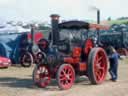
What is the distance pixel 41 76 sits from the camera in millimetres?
14242

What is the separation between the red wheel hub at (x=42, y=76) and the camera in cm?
1408

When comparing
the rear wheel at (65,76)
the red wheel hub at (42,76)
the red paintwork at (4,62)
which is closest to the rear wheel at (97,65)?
the rear wheel at (65,76)

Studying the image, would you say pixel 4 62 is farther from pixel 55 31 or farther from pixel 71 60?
pixel 71 60

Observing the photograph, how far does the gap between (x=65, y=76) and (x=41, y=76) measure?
99cm

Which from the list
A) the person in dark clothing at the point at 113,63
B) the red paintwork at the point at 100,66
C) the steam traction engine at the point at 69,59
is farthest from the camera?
the person in dark clothing at the point at 113,63

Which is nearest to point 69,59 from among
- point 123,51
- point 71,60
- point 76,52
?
point 71,60

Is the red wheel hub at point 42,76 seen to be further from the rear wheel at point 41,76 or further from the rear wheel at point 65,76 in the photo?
the rear wheel at point 65,76

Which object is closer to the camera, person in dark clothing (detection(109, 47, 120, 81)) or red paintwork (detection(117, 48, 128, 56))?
person in dark clothing (detection(109, 47, 120, 81))

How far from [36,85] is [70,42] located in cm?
172

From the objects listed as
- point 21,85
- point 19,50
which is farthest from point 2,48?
point 21,85

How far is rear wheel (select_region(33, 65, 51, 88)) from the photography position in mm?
14073

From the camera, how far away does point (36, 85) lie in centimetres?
1432

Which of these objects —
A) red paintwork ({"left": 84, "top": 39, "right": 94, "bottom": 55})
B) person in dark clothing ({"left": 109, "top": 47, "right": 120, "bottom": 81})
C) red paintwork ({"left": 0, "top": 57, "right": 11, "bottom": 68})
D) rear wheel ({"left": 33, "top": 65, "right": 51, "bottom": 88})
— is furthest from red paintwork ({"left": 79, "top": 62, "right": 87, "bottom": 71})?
red paintwork ({"left": 0, "top": 57, "right": 11, "bottom": 68})

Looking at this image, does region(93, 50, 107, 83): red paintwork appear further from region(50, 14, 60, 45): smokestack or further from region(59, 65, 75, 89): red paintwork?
region(50, 14, 60, 45): smokestack
